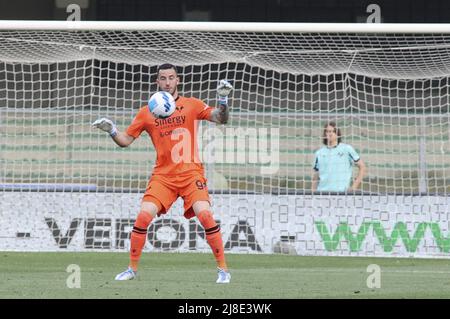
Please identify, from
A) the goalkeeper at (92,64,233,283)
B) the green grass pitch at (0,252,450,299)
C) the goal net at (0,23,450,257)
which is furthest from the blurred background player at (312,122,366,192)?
the goalkeeper at (92,64,233,283)

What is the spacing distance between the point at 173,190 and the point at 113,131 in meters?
0.62

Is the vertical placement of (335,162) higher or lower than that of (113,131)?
higher

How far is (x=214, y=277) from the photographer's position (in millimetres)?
9305

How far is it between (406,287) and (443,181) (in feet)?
19.2

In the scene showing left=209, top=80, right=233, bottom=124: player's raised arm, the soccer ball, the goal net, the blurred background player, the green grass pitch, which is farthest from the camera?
the blurred background player

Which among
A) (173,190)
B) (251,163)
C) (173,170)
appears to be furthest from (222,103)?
(251,163)

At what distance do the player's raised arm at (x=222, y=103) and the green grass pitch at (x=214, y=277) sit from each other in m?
1.19

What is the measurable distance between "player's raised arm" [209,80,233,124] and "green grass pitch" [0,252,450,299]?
3.92 ft

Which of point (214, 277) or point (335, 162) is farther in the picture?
point (335, 162)

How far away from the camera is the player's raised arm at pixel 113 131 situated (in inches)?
345

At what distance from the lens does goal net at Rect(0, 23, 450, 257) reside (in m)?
12.7

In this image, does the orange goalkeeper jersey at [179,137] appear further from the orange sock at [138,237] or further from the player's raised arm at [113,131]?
the orange sock at [138,237]

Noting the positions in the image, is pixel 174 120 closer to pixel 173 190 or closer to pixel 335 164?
pixel 173 190

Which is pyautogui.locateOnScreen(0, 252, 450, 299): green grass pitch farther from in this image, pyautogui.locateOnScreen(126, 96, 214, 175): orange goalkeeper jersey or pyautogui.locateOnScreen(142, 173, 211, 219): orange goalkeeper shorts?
pyautogui.locateOnScreen(126, 96, 214, 175): orange goalkeeper jersey
